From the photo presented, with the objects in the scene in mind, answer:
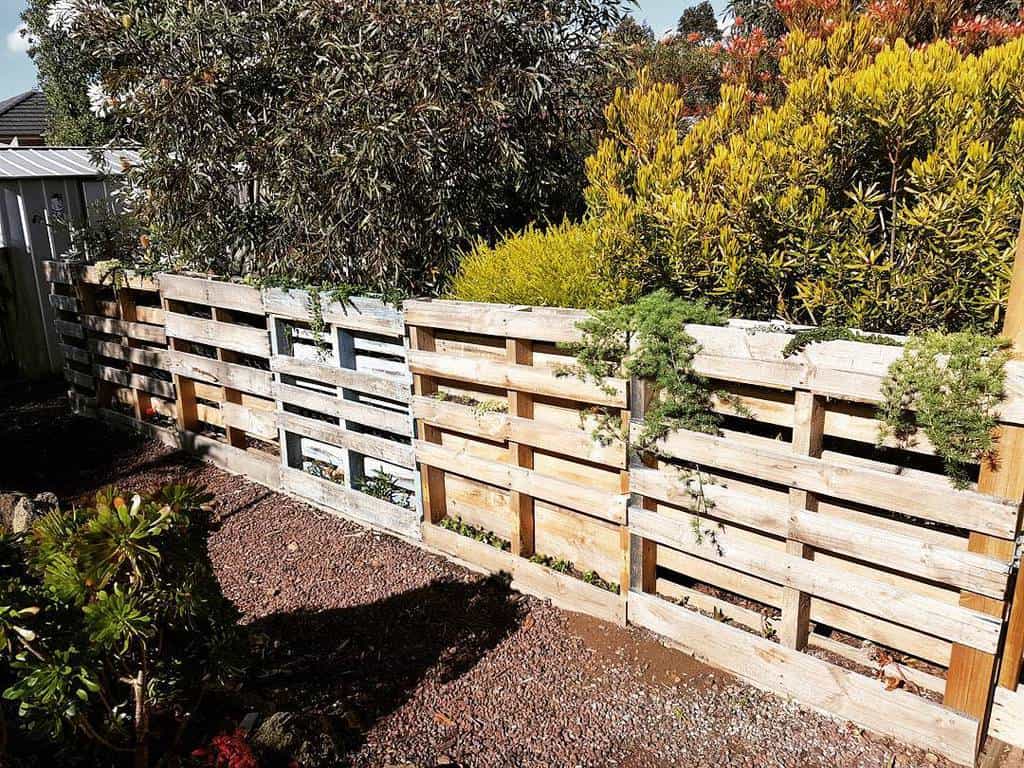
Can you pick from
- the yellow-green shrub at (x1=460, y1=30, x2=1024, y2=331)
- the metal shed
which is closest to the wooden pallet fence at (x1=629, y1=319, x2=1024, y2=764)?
the yellow-green shrub at (x1=460, y1=30, x2=1024, y2=331)

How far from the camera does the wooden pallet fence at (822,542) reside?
9.64ft

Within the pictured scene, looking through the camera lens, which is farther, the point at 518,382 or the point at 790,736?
the point at 518,382

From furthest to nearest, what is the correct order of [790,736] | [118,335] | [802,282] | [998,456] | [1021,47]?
[118,335] → [802,282] → [790,736] → [1021,47] → [998,456]

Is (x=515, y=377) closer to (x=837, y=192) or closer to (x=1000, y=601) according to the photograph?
(x=837, y=192)

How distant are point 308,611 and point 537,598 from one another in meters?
1.26

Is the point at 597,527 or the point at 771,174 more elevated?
the point at 771,174

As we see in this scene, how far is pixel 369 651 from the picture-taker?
395 cm

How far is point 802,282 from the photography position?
11.4 feet

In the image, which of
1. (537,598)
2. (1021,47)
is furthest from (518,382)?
(1021,47)

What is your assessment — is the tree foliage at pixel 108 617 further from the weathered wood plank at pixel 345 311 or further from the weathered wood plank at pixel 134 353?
the weathered wood plank at pixel 134 353

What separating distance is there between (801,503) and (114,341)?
694cm

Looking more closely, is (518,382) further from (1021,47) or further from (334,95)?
(1021,47)

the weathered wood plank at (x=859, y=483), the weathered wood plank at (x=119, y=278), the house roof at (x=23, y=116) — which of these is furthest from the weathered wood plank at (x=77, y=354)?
the house roof at (x=23, y=116)

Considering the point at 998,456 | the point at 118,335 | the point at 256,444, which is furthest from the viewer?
the point at 118,335
